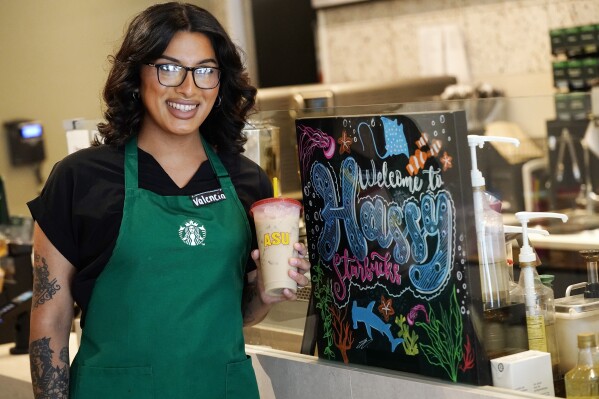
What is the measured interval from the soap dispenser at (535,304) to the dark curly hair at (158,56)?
2.17 ft

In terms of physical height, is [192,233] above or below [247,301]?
above

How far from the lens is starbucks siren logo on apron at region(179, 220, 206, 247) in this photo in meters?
1.93

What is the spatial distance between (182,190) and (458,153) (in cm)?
59

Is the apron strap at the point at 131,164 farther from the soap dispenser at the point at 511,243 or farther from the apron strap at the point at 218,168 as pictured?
the soap dispenser at the point at 511,243

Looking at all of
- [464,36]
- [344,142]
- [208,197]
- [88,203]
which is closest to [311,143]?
[344,142]

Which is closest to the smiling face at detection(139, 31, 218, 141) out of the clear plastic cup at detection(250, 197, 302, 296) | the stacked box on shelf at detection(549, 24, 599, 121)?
the clear plastic cup at detection(250, 197, 302, 296)

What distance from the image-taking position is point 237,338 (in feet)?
6.60

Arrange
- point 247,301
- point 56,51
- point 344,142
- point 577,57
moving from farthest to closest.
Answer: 1. point 56,51
2. point 577,57
3. point 247,301
4. point 344,142

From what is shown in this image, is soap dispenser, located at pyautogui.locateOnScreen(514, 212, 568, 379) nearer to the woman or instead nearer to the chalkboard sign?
the chalkboard sign

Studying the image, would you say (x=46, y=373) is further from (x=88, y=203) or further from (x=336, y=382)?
(x=336, y=382)

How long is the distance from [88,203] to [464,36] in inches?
213

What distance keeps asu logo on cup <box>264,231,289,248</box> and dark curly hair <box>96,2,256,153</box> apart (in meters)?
0.31

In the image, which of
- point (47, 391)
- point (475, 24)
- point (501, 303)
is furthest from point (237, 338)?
point (475, 24)

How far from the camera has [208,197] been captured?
78.8 inches
